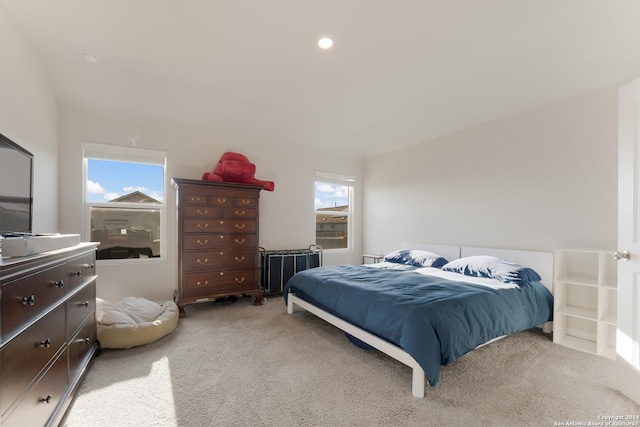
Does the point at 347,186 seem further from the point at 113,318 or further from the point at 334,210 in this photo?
the point at 113,318

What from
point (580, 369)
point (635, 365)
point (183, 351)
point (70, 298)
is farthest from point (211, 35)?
point (580, 369)

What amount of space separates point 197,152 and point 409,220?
3.28 meters

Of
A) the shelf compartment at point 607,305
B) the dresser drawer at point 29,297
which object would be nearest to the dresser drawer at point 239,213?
the dresser drawer at point 29,297

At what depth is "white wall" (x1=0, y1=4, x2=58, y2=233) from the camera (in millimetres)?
1858

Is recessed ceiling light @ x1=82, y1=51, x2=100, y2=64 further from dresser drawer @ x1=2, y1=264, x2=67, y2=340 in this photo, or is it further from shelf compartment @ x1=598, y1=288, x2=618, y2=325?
shelf compartment @ x1=598, y1=288, x2=618, y2=325

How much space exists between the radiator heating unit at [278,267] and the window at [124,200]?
1363 mm

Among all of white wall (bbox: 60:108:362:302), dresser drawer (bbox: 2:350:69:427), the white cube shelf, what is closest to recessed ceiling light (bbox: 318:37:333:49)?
white wall (bbox: 60:108:362:302)

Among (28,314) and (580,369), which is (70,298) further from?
(580,369)

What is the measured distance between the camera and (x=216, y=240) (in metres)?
3.49

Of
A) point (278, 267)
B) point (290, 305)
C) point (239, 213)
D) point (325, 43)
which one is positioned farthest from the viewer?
point (278, 267)

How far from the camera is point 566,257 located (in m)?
2.82

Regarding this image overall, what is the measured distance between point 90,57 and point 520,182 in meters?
4.34

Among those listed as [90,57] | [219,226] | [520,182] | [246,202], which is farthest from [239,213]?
[520,182]

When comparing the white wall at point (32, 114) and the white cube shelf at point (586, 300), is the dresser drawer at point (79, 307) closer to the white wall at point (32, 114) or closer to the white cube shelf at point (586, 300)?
the white wall at point (32, 114)
